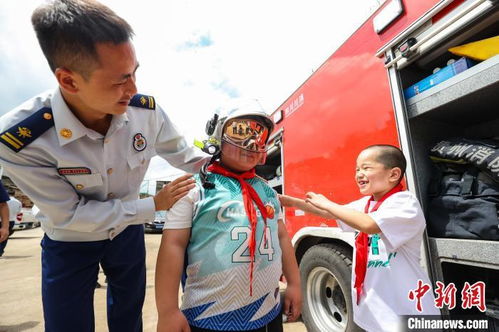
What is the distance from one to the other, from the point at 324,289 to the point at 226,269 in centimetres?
171

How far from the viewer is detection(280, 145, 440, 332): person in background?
1.37m

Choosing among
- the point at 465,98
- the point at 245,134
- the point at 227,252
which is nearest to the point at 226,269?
the point at 227,252

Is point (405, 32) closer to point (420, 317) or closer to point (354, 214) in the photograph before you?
point (354, 214)

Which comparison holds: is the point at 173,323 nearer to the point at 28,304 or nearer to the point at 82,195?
the point at 82,195

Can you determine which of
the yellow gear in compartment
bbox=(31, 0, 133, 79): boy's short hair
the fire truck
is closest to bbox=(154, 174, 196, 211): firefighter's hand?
bbox=(31, 0, 133, 79): boy's short hair

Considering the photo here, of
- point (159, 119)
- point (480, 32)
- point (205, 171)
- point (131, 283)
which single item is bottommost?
point (131, 283)

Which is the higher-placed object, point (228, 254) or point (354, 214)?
point (354, 214)

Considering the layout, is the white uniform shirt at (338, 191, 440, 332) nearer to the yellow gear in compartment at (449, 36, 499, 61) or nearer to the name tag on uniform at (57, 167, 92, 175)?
the yellow gear in compartment at (449, 36, 499, 61)

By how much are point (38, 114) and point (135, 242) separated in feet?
2.88

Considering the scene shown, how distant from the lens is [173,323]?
1.05 metres

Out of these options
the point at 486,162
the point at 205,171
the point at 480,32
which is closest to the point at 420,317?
the point at 486,162

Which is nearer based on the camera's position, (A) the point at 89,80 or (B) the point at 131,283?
(A) the point at 89,80

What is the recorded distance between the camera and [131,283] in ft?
5.28

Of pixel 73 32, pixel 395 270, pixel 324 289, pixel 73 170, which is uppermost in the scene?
pixel 73 32
